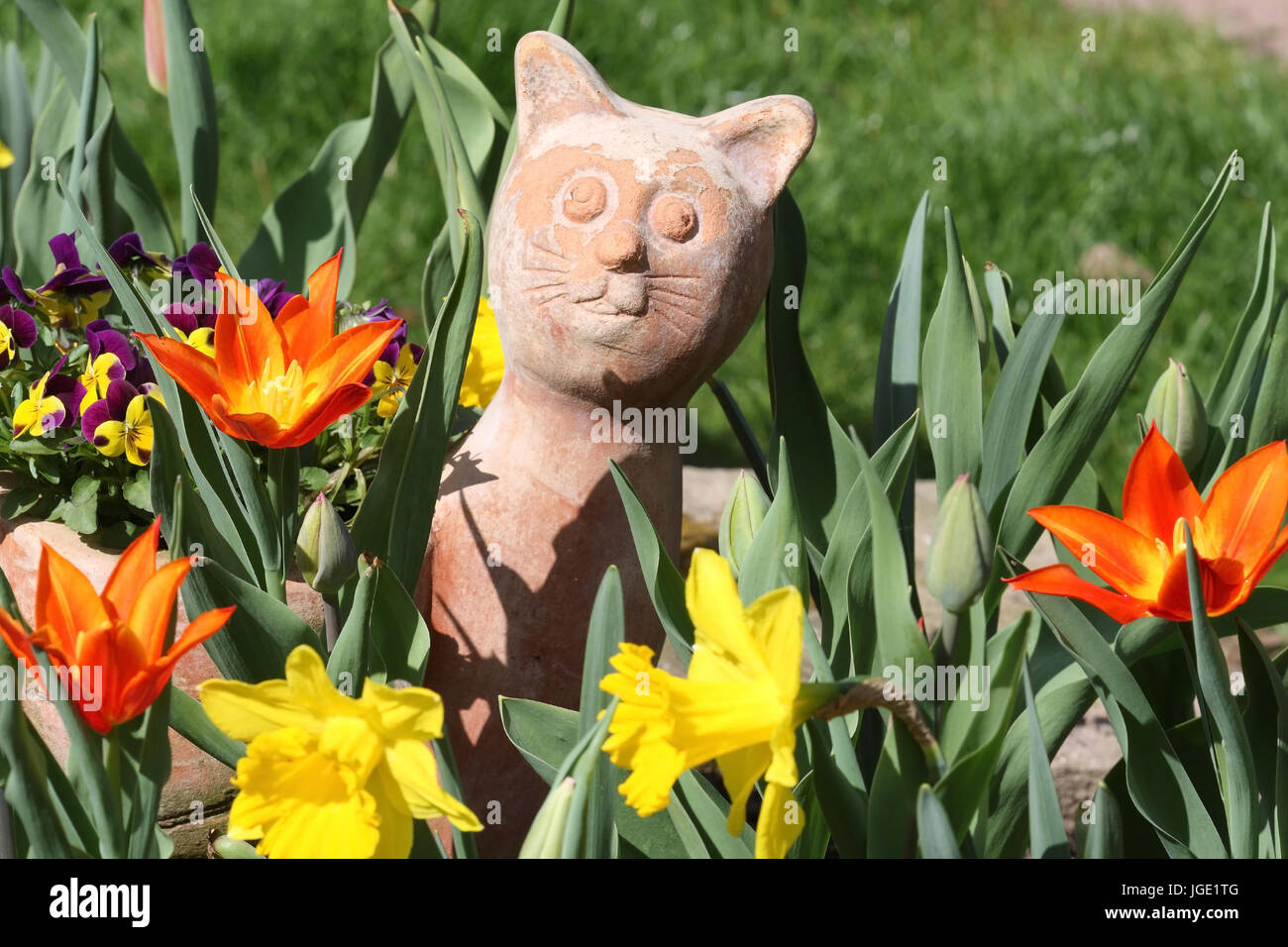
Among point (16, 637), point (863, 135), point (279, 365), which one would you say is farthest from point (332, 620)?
point (863, 135)

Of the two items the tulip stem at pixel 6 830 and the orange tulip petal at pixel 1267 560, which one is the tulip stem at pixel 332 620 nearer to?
Answer: the tulip stem at pixel 6 830

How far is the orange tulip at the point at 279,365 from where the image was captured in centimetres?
119

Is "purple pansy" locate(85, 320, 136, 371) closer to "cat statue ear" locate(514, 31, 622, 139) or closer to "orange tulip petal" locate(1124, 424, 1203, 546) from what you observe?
"cat statue ear" locate(514, 31, 622, 139)

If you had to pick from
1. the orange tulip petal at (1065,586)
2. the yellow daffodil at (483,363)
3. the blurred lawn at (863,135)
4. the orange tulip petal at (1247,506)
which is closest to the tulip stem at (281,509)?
the yellow daffodil at (483,363)

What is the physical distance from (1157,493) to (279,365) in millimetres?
755

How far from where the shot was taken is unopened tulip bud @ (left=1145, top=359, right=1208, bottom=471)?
1.37 m

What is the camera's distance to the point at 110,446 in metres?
1.50

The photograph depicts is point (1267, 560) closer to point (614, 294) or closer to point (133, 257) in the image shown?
point (614, 294)

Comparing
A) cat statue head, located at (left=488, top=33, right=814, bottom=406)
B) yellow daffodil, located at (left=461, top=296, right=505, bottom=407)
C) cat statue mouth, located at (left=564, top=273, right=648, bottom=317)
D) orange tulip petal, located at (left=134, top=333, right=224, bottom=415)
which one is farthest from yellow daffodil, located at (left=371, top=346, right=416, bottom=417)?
orange tulip petal, located at (left=134, top=333, right=224, bottom=415)

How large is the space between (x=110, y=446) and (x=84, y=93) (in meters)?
0.62

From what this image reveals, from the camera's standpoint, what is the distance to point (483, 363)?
1783 millimetres

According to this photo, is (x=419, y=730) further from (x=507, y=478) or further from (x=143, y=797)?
(x=507, y=478)

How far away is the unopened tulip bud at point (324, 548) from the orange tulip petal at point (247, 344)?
0.16 meters

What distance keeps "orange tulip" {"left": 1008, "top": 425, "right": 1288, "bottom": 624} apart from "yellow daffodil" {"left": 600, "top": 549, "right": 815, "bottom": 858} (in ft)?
0.85
